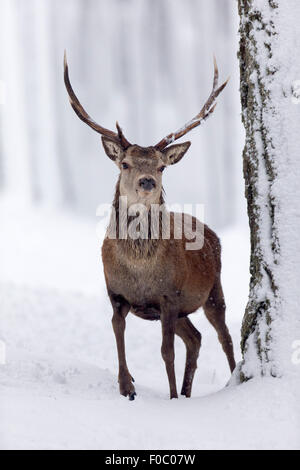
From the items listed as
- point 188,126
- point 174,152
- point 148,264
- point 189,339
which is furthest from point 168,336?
point 188,126

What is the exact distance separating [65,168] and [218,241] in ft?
67.3

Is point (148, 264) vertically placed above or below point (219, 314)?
above

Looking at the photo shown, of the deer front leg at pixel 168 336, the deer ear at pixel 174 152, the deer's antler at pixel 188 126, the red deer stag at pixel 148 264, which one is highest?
the deer's antler at pixel 188 126

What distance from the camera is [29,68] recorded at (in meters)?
26.8

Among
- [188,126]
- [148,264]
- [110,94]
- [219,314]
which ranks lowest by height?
[219,314]

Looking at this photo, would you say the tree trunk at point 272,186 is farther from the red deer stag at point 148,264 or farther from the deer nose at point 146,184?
the deer nose at point 146,184

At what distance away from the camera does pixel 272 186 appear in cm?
501

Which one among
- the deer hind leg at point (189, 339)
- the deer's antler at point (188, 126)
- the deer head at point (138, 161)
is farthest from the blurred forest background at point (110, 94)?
the deer head at point (138, 161)

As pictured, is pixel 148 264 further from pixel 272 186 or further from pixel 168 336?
pixel 272 186

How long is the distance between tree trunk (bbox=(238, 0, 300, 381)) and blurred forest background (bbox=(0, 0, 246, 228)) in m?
19.2

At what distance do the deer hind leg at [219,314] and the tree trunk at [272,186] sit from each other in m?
1.43

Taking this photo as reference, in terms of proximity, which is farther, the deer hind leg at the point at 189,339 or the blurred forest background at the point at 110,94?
the blurred forest background at the point at 110,94

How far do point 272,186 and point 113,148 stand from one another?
165 centimetres

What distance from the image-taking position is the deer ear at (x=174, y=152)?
20.2ft
